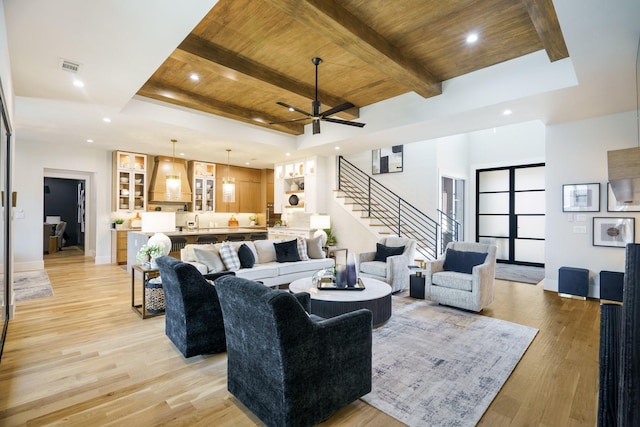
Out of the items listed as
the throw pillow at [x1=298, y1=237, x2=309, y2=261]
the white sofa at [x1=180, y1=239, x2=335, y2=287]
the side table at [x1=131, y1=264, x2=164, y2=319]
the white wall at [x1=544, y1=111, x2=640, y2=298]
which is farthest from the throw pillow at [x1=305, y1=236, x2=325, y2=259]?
the white wall at [x1=544, y1=111, x2=640, y2=298]

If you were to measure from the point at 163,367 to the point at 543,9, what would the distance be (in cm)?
457

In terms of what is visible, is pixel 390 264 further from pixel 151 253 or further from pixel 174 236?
pixel 174 236

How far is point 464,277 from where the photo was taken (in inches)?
169

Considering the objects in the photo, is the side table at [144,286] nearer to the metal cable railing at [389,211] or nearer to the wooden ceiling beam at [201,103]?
the wooden ceiling beam at [201,103]

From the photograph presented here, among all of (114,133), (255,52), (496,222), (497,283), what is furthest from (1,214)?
(496,222)

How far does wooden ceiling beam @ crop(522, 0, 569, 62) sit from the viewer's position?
272 centimetres

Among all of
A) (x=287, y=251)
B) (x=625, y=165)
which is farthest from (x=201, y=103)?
(x=625, y=165)

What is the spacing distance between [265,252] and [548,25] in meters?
4.66

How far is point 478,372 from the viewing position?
272 cm

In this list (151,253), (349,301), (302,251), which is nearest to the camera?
(349,301)

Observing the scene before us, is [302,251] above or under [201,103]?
under

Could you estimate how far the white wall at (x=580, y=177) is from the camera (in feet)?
15.8

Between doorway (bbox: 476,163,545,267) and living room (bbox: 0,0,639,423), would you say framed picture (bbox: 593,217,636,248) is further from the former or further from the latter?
doorway (bbox: 476,163,545,267)

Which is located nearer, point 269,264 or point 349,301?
point 349,301
